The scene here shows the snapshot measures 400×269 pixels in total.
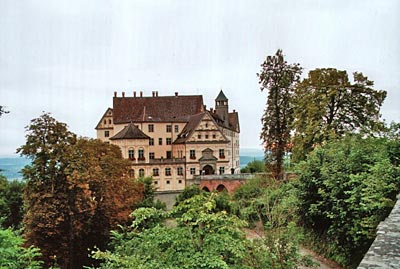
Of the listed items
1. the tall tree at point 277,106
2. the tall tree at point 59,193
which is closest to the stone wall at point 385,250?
the tall tree at point 59,193

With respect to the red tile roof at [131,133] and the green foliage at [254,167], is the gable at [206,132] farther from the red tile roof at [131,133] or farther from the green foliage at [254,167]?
the red tile roof at [131,133]

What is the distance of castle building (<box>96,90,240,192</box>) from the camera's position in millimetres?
44938

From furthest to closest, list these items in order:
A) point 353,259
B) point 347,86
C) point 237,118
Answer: point 237,118 → point 347,86 → point 353,259

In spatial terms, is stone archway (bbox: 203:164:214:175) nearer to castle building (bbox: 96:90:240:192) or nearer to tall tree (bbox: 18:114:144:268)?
castle building (bbox: 96:90:240:192)

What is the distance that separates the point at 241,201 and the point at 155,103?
3111cm

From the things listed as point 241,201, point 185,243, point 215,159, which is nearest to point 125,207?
point 241,201

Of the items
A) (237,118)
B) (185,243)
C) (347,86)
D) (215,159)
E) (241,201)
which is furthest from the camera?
(237,118)

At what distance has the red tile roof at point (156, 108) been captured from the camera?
1940 inches

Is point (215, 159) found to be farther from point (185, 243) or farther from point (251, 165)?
point (185, 243)

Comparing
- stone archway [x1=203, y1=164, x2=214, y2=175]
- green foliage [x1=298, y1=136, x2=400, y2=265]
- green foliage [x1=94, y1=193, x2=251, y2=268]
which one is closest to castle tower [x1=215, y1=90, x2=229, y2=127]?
stone archway [x1=203, y1=164, x2=214, y2=175]

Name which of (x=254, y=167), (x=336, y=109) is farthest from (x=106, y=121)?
(x=336, y=109)

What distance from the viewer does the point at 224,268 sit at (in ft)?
21.1

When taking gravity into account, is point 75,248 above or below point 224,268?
below

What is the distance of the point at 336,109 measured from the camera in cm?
2066
